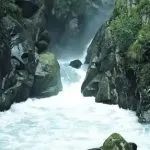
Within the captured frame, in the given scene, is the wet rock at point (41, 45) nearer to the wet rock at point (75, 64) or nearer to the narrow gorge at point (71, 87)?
the narrow gorge at point (71, 87)

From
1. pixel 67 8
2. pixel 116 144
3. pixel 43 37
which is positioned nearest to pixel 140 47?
pixel 116 144

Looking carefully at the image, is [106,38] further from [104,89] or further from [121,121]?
[121,121]

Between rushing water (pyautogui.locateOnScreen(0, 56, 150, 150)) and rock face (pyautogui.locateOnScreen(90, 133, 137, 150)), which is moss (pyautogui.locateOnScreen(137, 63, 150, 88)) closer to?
rushing water (pyautogui.locateOnScreen(0, 56, 150, 150))

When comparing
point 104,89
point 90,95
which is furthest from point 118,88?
point 90,95

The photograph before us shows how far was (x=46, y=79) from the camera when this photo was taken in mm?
39438

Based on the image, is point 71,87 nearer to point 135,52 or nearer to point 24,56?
point 24,56

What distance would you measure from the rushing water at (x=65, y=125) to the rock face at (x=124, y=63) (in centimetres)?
93

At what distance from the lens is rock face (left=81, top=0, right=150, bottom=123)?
3306 cm

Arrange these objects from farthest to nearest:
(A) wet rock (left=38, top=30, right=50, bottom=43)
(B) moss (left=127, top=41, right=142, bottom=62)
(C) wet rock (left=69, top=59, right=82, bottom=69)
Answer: (C) wet rock (left=69, top=59, right=82, bottom=69)
(A) wet rock (left=38, top=30, right=50, bottom=43)
(B) moss (left=127, top=41, right=142, bottom=62)

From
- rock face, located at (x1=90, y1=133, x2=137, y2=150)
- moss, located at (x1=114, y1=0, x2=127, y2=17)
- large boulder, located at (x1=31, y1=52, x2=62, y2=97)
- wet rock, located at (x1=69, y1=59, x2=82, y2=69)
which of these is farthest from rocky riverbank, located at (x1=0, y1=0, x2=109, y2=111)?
rock face, located at (x1=90, y1=133, x2=137, y2=150)

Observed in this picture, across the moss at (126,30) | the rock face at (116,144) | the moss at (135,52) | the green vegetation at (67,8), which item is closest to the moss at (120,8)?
the moss at (126,30)

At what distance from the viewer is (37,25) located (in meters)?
42.5

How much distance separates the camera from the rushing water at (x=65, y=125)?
27438 mm

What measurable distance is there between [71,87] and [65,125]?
11223 millimetres
